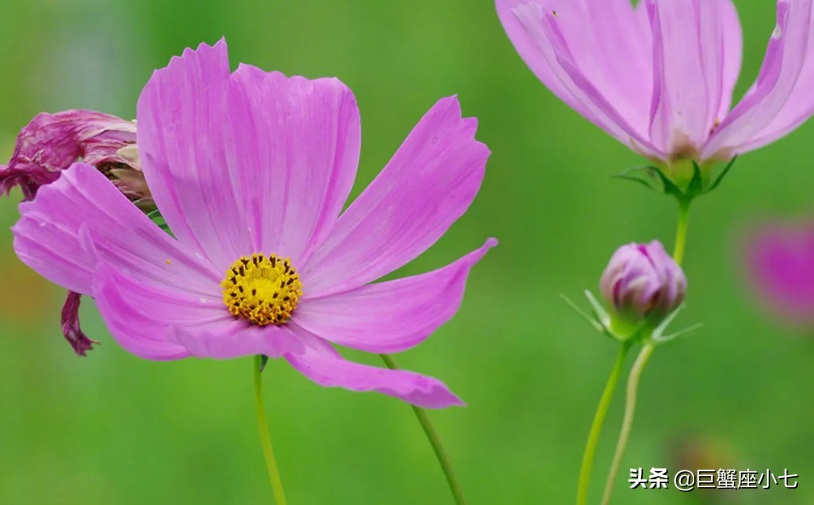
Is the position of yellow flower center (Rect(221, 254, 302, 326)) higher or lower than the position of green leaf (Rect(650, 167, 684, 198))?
lower

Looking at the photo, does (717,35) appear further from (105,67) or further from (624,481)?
(105,67)

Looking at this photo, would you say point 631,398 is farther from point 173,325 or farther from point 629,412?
point 173,325

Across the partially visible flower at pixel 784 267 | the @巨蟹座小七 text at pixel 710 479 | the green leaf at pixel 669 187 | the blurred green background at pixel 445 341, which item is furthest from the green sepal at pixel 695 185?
the partially visible flower at pixel 784 267

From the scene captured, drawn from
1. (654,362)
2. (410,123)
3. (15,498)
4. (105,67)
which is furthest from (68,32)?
(654,362)

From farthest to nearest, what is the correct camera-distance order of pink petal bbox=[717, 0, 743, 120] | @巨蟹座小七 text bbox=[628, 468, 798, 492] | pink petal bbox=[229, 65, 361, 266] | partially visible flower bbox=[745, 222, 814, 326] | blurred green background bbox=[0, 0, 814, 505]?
blurred green background bbox=[0, 0, 814, 505], partially visible flower bbox=[745, 222, 814, 326], @巨蟹座小七 text bbox=[628, 468, 798, 492], pink petal bbox=[717, 0, 743, 120], pink petal bbox=[229, 65, 361, 266]

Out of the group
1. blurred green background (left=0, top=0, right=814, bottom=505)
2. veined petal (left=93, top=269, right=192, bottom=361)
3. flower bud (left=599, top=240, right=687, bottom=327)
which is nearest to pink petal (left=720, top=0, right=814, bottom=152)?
flower bud (left=599, top=240, right=687, bottom=327)

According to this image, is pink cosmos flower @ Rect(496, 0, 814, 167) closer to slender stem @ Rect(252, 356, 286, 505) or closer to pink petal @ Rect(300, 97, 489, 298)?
pink petal @ Rect(300, 97, 489, 298)

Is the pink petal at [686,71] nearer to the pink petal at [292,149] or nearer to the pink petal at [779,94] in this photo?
the pink petal at [779,94]
